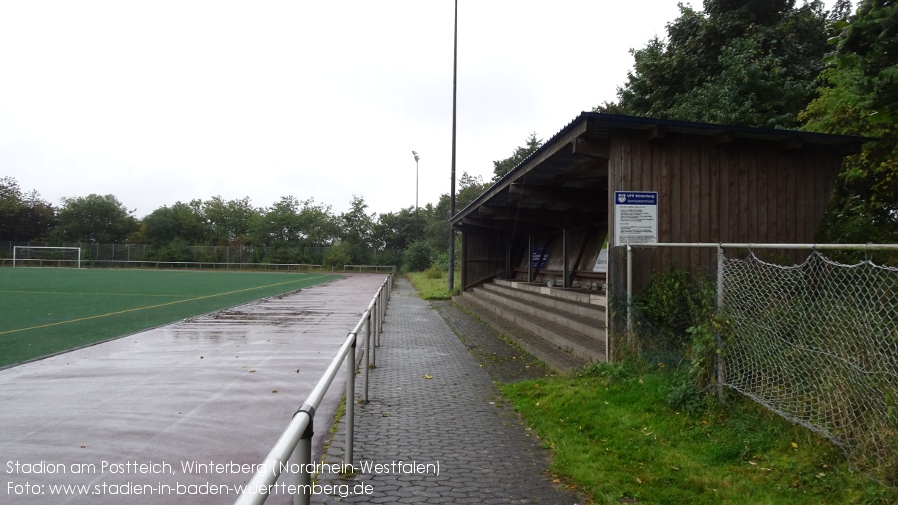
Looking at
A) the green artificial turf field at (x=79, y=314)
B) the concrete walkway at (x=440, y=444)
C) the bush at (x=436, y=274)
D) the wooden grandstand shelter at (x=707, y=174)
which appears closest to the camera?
the concrete walkway at (x=440, y=444)

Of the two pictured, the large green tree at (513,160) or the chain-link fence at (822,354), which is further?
the large green tree at (513,160)

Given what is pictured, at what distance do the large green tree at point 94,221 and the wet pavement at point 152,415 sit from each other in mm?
74058

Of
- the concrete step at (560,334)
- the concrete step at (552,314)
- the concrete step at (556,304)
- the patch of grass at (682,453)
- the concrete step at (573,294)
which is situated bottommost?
the patch of grass at (682,453)

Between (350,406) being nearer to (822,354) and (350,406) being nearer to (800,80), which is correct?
(822,354)

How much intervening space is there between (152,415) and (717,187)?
7.28m

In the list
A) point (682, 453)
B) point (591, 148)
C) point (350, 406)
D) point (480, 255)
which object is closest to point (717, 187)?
point (591, 148)

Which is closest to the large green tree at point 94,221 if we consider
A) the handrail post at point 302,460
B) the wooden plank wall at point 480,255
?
the wooden plank wall at point 480,255

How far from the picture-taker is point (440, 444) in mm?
5359

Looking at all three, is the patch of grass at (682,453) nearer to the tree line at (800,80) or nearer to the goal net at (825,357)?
the goal net at (825,357)

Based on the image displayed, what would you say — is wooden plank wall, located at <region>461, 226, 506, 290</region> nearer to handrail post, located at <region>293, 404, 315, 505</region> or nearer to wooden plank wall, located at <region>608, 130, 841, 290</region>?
wooden plank wall, located at <region>608, 130, 841, 290</region>

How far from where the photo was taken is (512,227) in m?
21.8

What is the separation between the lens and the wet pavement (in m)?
4.48

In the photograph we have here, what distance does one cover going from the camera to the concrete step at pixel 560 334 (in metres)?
8.37

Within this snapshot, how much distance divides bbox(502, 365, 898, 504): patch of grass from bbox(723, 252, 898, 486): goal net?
6.3 inches
